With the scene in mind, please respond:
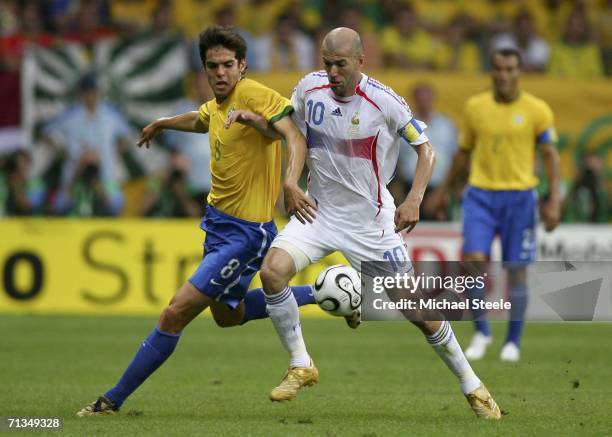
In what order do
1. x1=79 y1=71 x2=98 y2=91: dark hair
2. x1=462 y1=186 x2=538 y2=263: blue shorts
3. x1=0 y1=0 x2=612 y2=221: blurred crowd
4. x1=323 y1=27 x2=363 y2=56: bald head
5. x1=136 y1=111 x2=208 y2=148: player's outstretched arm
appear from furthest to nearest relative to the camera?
x1=79 y1=71 x2=98 y2=91: dark hair < x1=0 y1=0 x2=612 y2=221: blurred crowd < x1=462 y1=186 x2=538 y2=263: blue shorts < x1=136 y1=111 x2=208 y2=148: player's outstretched arm < x1=323 y1=27 x2=363 y2=56: bald head

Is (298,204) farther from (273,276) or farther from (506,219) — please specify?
(506,219)

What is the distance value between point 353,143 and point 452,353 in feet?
4.83

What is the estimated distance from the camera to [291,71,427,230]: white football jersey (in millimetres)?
8180

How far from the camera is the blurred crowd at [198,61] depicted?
57.2 feet

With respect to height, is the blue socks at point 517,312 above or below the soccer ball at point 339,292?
below

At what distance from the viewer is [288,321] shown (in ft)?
27.2

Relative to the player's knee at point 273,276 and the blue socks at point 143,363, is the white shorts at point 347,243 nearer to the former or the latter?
the player's knee at point 273,276

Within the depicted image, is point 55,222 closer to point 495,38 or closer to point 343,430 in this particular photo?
point 495,38

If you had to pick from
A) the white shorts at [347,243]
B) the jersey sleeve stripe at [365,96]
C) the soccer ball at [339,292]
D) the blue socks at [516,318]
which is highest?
the jersey sleeve stripe at [365,96]

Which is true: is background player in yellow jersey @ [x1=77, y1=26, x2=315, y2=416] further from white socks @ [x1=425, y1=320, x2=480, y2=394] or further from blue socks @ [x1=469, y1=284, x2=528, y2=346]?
blue socks @ [x1=469, y1=284, x2=528, y2=346]

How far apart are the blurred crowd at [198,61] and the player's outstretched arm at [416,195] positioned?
8807 mm

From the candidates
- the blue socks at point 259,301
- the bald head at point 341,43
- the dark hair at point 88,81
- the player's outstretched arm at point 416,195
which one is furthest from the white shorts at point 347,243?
the dark hair at point 88,81

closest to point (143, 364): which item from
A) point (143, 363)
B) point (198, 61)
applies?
point (143, 363)

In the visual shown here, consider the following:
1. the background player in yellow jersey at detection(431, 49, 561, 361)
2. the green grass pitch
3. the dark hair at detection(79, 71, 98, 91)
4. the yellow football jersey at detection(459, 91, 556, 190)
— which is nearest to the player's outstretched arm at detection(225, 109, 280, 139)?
the green grass pitch
